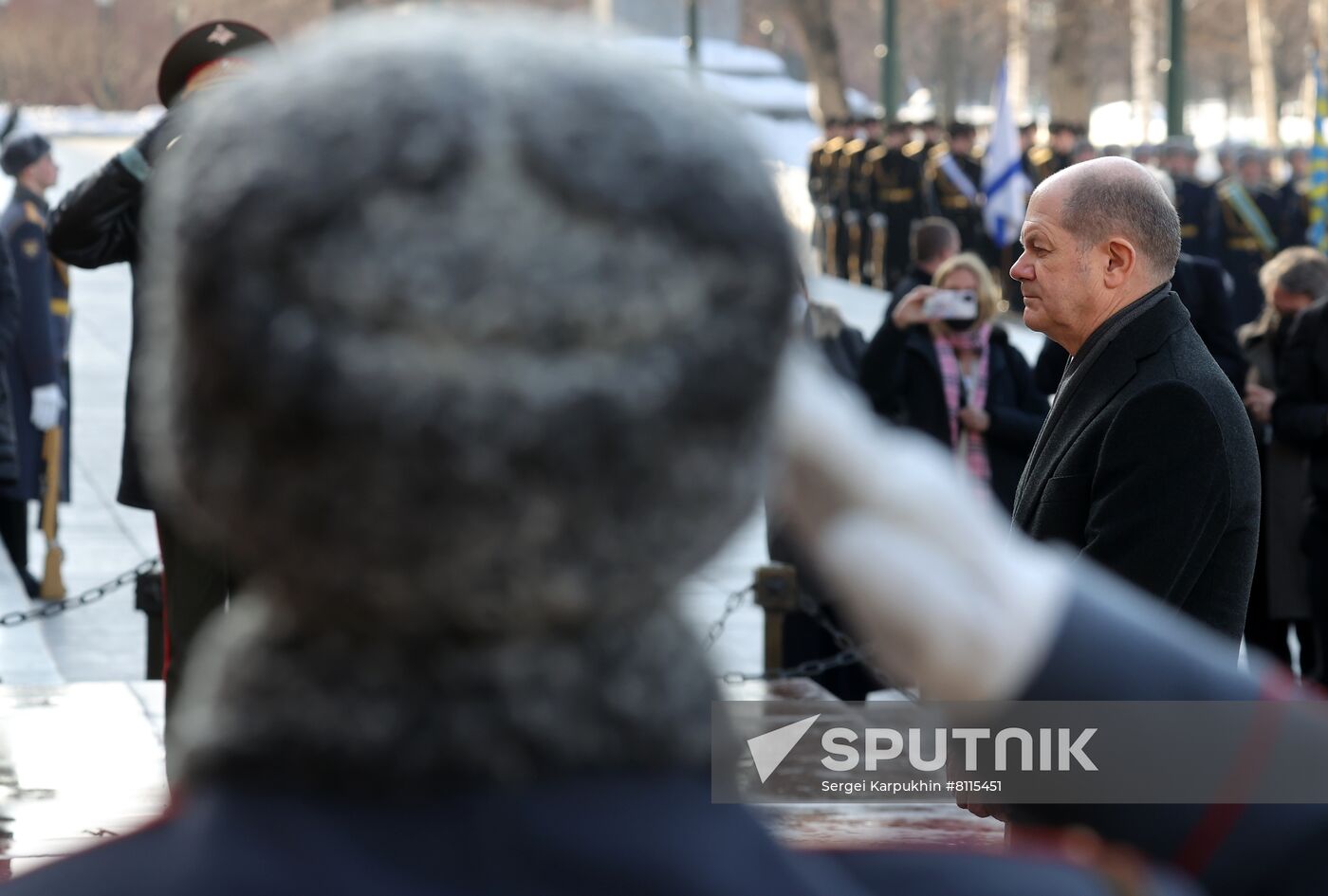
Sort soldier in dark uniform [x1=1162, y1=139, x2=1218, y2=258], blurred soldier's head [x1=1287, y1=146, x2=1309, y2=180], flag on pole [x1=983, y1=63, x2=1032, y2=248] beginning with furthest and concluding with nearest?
blurred soldier's head [x1=1287, y1=146, x2=1309, y2=180] → soldier in dark uniform [x1=1162, y1=139, x2=1218, y2=258] → flag on pole [x1=983, y1=63, x2=1032, y2=248]

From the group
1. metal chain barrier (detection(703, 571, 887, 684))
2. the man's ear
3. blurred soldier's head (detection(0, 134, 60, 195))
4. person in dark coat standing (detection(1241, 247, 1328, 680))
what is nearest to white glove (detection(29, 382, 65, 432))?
blurred soldier's head (detection(0, 134, 60, 195))

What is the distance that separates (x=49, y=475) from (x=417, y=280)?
27.4 feet

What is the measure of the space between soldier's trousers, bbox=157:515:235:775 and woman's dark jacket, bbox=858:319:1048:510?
3069 millimetres

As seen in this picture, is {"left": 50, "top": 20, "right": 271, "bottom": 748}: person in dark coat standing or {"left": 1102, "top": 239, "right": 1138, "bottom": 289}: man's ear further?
{"left": 50, "top": 20, "right": 271, "bottom": 748}: person in dark coat standing

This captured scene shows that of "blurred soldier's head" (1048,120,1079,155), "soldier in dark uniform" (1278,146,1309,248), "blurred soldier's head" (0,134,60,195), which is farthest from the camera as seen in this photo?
"blurred soldier's head" (1048,120,1079,155)

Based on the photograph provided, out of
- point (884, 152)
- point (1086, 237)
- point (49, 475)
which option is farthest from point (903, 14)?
point (1086, 237)

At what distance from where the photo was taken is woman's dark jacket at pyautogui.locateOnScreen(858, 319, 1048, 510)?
686 cm

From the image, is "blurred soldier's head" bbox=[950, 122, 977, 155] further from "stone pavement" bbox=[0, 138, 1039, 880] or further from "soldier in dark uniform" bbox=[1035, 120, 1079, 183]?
"stone pavement" bbox=[0, 138, 1039, 880]

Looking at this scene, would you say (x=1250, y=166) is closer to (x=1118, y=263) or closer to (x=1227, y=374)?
(x=1227, y=374)

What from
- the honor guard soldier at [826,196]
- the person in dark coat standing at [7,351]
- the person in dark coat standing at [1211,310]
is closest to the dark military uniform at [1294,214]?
the honor guard soldier at [826,196]

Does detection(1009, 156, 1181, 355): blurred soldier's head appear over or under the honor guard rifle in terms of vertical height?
over

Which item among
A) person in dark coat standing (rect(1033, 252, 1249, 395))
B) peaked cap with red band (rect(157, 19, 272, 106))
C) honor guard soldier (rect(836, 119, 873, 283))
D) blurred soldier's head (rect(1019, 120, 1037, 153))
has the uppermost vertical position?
peaked cap with red band (rect(157, 19, 272, 106))

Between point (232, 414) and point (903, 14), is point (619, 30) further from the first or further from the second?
point (903, 14)

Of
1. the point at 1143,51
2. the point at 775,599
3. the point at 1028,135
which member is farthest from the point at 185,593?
the point at 1143,51
